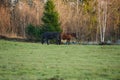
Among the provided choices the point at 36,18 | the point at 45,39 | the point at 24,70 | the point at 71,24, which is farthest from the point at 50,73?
the point at 36,18

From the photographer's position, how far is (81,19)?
185 feet

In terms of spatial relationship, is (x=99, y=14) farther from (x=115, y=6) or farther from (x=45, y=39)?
(x=45, y=39)

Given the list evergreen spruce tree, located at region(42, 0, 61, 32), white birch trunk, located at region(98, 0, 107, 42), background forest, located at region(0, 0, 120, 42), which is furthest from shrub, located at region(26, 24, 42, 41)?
white birch trunk, located at region(98, 0, 107, 42)

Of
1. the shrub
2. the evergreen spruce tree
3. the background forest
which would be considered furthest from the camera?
the background forest

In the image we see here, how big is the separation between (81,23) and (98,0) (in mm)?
4683

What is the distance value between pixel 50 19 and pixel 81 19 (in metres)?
10.4

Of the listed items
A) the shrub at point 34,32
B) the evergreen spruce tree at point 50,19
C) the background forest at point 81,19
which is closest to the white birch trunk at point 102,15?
the background forest at point 81,19

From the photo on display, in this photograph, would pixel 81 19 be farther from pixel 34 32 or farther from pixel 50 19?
pixel 50 19

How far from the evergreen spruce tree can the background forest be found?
590 cm

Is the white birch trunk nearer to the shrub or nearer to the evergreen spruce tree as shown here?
the evergreen spruce tree

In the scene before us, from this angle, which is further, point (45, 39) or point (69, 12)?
point (69, 12)

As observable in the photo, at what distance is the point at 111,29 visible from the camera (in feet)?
190

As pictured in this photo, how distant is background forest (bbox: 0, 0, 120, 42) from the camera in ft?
181

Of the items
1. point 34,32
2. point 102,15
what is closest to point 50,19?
point 34,32
